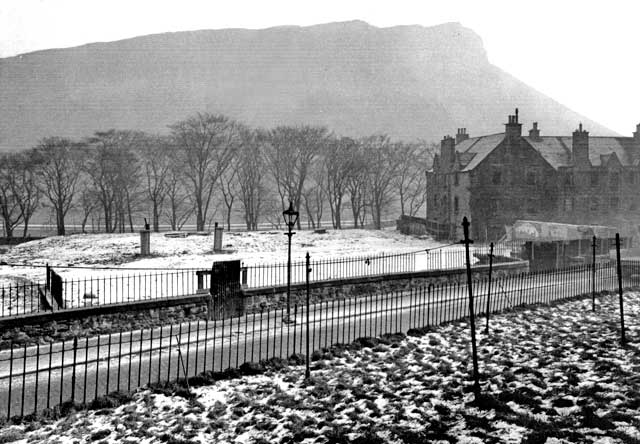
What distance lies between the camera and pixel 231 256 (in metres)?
31.9

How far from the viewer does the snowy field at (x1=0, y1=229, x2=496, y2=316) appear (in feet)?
80.0

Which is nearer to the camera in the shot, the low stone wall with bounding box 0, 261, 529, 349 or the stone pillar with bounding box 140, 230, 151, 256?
the low stone wall with bounding box 0, 261, 529, 349

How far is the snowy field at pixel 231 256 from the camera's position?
24.4 metres

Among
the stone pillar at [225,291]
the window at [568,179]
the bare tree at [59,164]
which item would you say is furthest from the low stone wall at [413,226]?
the stone pillar at [225,291]

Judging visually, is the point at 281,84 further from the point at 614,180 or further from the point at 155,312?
the point at 155,312

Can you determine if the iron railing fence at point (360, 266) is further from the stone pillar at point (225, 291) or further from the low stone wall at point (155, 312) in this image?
the stone pillar at point (225, 291)

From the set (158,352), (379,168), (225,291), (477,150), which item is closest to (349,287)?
(225,291)

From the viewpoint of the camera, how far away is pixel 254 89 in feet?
462

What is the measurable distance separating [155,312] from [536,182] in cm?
4063

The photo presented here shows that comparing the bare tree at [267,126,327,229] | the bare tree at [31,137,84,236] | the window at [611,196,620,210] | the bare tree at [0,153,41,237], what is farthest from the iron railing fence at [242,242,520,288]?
the bare tree at [0,153,41,237]

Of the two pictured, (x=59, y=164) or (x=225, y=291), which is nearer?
(x=225, y=291)

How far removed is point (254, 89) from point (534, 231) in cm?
11435

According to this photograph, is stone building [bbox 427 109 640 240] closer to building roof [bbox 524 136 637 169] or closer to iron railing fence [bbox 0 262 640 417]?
building roof [bbox 524 136 637 169]

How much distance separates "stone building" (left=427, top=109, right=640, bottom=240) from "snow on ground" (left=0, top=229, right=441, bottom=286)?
6.20 m
